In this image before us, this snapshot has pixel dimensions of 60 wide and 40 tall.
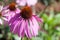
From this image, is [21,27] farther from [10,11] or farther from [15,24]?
[10,11]

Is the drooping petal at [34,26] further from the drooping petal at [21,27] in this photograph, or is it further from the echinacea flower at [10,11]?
the echinacea flower at [10,11]

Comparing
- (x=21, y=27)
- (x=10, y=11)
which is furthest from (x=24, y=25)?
→ (x=10, y=11)

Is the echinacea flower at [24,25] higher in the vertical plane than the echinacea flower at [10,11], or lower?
lower

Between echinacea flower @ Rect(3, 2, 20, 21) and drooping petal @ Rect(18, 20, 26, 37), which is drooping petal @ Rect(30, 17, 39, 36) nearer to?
drooping petal @ Rect(18, 20, 26, 37)

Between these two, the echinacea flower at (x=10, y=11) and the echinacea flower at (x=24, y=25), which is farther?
the echinacea flower at (x=10, y=11)

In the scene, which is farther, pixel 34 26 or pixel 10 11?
pixel 10 11

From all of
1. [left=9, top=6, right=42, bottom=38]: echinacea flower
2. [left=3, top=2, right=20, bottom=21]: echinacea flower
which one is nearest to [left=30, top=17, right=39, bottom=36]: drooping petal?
[left=9, top=6, right=42, bottom=38]: echinacea flower

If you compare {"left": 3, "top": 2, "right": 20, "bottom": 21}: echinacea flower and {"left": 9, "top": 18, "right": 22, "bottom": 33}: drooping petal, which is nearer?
{"left": 9, "top": 18, "right": 22, "bottom": 33}: drooping petal

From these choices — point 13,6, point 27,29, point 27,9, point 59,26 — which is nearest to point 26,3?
point 13,6

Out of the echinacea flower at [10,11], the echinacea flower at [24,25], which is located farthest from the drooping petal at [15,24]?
the echinacea flower at [10,11]
